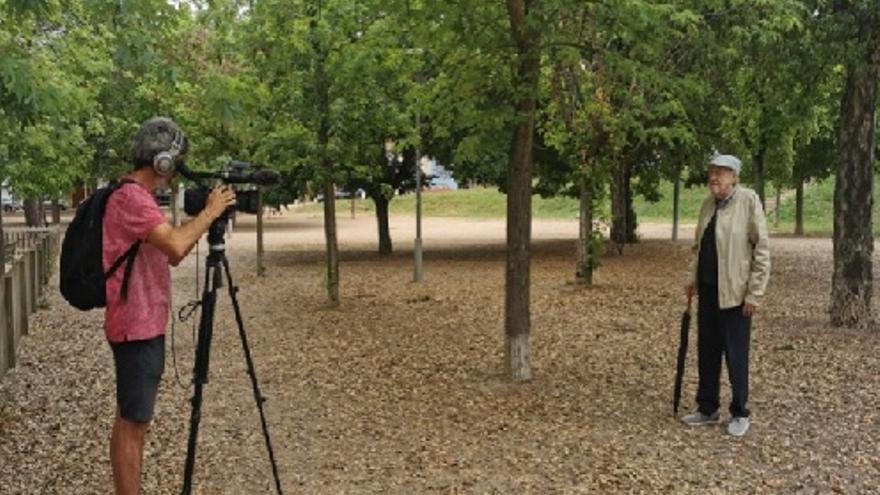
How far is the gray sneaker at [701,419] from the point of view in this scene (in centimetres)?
672

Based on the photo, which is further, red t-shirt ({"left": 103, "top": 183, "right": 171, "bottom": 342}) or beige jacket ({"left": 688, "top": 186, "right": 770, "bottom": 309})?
beige jacket ({"left": 688, "top": 186, "right": 770, "bottom": 309})

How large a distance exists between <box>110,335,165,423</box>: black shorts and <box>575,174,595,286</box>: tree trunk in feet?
38.9

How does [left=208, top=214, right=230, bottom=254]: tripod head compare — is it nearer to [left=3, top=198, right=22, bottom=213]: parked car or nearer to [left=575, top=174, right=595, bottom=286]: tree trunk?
[left=575, top=174, right=595, bottom=286]: tree trunk

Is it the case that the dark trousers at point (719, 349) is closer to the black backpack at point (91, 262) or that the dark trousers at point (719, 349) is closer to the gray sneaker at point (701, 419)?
the gray sneaker at point (701, 419)

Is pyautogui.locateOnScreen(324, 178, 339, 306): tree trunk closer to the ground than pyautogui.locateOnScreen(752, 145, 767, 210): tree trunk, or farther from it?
closer to the ground

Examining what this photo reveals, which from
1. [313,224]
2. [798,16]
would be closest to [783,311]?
[798,16]

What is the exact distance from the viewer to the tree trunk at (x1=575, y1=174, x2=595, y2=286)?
1557 cm

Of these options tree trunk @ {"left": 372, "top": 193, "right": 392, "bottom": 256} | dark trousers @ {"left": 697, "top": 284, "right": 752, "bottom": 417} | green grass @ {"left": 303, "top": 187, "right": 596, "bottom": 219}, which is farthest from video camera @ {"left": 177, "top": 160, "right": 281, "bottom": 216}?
green grass @ {"left": 303, "top": 187, "right": 596, "bottom": 219}

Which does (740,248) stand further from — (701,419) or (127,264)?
(127,264)

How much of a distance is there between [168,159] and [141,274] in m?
0.47

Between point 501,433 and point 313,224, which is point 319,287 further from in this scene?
point 313,224

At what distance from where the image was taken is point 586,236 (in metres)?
15.7

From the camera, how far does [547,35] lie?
7953 mm

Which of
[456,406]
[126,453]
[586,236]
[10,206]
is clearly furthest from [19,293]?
[10,206]
